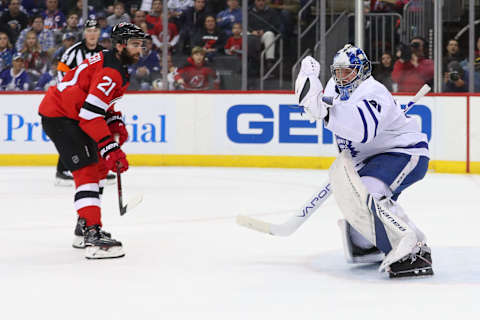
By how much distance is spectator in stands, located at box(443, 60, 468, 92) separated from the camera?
832cm

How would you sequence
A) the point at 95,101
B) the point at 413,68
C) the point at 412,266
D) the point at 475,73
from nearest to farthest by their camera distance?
the point at 412,266, the point at 95,101, the point at 475,73, the point at 413,68

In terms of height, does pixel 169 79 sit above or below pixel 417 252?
above

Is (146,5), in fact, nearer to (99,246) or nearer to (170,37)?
(170,37)

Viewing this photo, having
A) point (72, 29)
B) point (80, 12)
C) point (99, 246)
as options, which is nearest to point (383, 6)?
point (80, 12)

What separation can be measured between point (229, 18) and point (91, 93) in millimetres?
5423

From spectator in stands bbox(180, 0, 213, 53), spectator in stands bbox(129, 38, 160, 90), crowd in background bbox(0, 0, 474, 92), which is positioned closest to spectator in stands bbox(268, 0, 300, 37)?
crowd in background bbox(0, 0, 474, 92)

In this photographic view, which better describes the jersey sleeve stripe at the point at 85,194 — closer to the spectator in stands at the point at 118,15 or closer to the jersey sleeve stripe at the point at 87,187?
the jersey sleeve stripe at the point at 87,187

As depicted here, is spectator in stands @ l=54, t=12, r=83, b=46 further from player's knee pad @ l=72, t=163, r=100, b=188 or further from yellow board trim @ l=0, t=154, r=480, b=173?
player's knee pad @ l=72, t=163, r=100, b=188

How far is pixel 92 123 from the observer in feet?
12.5

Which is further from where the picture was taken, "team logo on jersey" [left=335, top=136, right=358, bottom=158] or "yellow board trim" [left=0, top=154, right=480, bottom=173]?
"yellow board trim" [left=0, top=154, right=480, bottom=173]

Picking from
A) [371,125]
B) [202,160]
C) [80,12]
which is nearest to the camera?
[371,125]

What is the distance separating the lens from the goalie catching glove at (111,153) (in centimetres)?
382

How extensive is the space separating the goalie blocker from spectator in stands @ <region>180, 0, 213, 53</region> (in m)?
5.91

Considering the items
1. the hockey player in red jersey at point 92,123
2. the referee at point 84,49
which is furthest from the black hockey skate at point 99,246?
the referee at point 84,49
